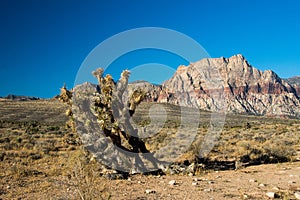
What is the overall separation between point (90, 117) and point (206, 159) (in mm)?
5349

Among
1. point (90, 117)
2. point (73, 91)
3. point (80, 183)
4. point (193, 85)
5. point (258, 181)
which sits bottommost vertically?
point (258, 181)

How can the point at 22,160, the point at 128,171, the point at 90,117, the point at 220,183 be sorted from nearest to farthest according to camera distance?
the point at 220,183
the point at 128,171
the point at 90,117
the point at 22,160

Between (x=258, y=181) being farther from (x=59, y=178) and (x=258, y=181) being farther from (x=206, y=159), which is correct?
(x=59, y=178)

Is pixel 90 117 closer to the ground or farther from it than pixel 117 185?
farther from it

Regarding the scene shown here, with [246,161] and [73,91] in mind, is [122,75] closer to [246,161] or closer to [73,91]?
[73,91]

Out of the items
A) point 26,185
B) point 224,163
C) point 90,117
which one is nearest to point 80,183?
point 26,185

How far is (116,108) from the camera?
12.1 meters

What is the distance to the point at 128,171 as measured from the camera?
37.5 feet

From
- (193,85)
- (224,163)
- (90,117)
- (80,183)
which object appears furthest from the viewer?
(193,85)

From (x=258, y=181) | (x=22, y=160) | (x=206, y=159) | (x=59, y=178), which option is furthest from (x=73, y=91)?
(x=258, y=181)

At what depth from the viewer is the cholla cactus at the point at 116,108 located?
11.9 metres

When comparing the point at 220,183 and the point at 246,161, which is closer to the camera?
the point at 220,183

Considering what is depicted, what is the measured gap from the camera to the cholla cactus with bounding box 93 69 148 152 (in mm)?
11938

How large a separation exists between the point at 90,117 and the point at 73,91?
1.22 metres
